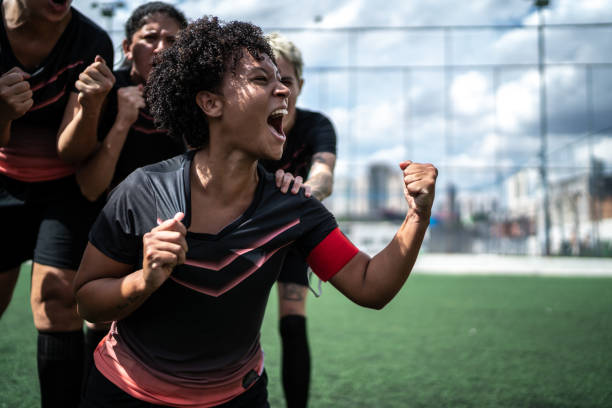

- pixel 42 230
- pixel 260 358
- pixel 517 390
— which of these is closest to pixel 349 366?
pixel 517 390

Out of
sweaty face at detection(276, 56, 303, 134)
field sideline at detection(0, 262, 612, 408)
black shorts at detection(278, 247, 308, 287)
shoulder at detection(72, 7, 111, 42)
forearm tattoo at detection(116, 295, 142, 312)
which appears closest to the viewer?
forearm tattoo at detection(116, 295, 142, 312)

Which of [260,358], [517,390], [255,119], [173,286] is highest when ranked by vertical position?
[255,119]

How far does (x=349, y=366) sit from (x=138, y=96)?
9.19 feet

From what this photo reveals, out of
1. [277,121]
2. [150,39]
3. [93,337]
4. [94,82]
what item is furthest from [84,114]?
[93,337]

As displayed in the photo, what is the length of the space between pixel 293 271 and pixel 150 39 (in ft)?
5.09

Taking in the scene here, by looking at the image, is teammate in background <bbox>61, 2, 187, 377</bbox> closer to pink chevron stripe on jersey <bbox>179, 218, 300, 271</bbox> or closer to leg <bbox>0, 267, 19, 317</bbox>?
leg <bbox>0, 267, 19, 317</bbox>

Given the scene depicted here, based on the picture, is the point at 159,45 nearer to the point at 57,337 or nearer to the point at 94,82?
the point at 94,82

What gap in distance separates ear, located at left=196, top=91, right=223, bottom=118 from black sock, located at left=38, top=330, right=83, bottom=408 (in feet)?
4.16

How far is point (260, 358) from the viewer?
187 centimetres

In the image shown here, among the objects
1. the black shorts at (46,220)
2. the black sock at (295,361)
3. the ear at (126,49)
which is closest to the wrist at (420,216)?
the black sock at (295,361)

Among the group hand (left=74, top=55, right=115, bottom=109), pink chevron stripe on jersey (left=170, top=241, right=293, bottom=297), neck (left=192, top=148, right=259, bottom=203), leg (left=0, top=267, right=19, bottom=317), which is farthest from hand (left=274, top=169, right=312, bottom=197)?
leg (left=0, top=267, right=19, bottom=317)

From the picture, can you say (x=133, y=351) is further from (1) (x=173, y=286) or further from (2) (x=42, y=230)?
(2) (x=42, y=230)

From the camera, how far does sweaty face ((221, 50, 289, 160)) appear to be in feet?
5.52

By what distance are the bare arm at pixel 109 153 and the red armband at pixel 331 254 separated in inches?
40.4
